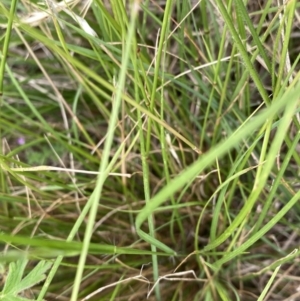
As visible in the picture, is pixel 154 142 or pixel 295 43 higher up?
pixel 295 43

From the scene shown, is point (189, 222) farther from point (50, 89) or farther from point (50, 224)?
point (50, 89)

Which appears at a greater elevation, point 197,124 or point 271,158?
point 271,158

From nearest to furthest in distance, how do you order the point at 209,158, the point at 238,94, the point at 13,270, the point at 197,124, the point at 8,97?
the point at 209,158 < the point at 13,270 < the point at 238,94 < the point at 197,124 < the point at 8,97

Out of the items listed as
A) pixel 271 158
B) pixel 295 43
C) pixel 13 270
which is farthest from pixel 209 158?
pixel 295 43

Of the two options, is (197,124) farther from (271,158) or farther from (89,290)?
(271,158)

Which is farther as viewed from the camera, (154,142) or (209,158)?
(154,142)

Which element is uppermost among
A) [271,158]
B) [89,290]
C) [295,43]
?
[271,158]

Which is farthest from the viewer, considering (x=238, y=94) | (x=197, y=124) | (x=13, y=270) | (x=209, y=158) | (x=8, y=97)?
(x=8, y=97)

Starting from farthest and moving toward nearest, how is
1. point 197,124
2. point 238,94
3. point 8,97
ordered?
point 8,97 → point 197,124 → point 238,94

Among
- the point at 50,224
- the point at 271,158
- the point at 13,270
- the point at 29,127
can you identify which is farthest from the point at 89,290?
the point at 271,158
